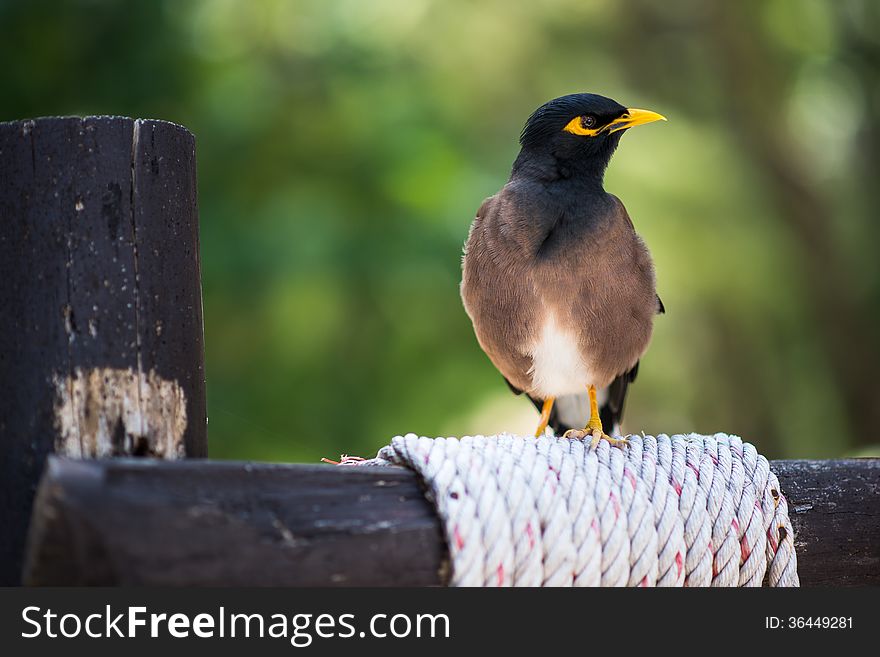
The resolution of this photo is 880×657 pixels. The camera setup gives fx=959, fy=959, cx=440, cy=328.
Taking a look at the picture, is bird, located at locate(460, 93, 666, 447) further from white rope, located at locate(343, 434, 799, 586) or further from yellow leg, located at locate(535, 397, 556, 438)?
white rope, located at locate(343, 434, 799, 586)

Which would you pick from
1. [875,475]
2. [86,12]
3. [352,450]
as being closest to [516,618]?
[875,475]

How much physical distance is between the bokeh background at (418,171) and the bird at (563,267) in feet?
4.04

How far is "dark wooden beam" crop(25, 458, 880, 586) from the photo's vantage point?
3.85 ft

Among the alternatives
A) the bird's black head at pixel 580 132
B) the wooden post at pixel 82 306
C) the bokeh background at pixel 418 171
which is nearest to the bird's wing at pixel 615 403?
the bird's black head at pixel 580 132

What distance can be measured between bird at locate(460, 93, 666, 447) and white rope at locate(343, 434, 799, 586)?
0.81 meters

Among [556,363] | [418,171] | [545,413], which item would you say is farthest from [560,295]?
[418,171]

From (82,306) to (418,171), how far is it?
281 cm

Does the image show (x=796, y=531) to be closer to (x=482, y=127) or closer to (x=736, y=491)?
(x=736, y=491)

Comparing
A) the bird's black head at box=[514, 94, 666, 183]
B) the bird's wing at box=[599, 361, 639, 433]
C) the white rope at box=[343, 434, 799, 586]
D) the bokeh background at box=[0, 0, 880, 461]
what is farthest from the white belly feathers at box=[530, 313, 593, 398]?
the bokeh background at box=[0, 0, 880, 461]

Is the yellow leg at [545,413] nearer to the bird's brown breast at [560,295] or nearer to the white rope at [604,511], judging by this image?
the bird's brown breast at [560,295]

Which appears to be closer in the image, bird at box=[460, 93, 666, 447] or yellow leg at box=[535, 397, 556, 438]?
bird at box=[460, 93, 666, 447]

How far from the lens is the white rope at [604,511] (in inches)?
56.7

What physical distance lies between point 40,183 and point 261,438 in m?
2.93

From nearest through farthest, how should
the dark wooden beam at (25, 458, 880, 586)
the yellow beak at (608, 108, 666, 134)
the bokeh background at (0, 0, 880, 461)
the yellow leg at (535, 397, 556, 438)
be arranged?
the dark wooden beam at (25, 458, 880, 586)
the yellow beak at (608, 108, 666, 134)
the yellow leg at (535, 397, 556, 438)
the bokeh background at (0, 0, 880, 461)
